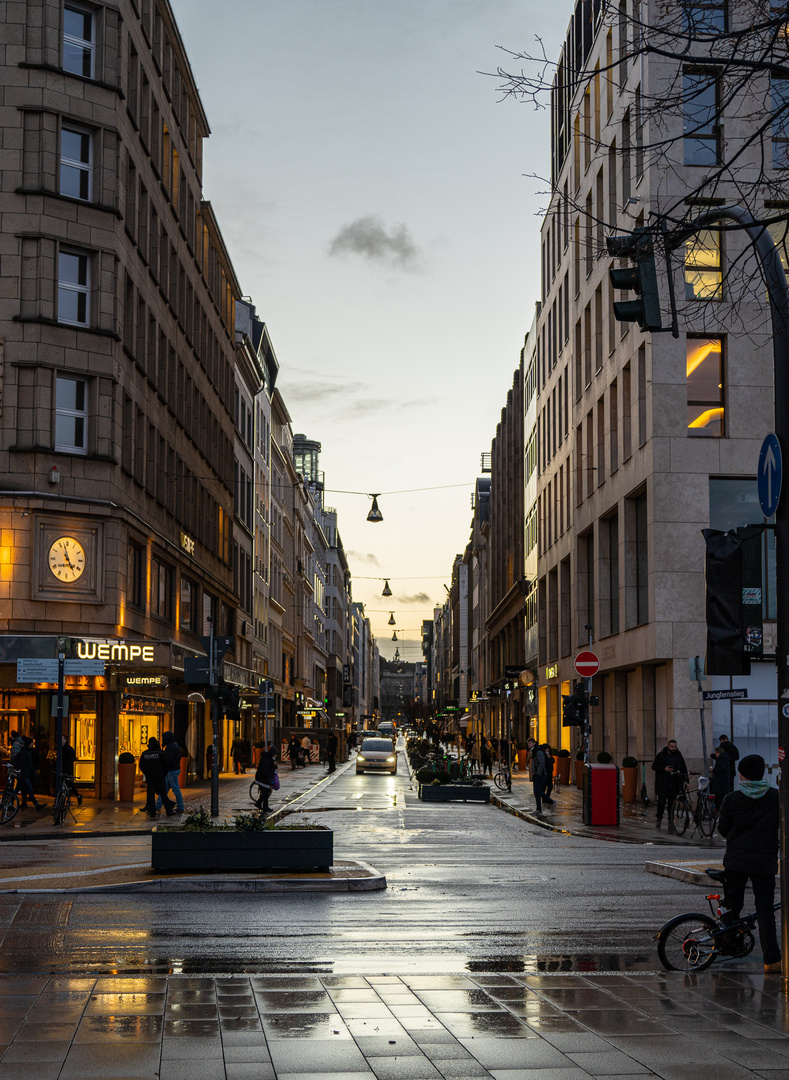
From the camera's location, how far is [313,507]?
436ft

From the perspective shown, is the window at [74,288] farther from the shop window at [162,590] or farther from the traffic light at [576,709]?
the traffic light at [576,709]

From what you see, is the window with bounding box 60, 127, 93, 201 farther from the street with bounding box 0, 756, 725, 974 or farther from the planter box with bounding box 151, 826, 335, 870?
the planter box with bounding box 151, 826, 335, 870

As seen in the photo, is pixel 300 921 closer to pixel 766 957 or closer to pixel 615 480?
pixel 766 957

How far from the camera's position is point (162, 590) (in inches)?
1741

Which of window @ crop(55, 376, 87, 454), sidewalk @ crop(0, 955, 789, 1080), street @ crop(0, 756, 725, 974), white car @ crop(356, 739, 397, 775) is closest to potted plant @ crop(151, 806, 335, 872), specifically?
street @ crop(0, 756, 725, 974)

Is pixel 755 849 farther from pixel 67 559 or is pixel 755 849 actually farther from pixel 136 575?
pixel 136 575

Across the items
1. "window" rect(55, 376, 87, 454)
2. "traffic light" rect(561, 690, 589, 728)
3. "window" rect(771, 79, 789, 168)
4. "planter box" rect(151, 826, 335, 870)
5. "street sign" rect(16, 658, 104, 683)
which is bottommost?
"planter box" rect(151, 826, 335, 870)

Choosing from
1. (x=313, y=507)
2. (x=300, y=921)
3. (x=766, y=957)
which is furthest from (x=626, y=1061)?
(x=313, y=507)

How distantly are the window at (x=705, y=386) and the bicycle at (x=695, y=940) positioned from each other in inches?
1081

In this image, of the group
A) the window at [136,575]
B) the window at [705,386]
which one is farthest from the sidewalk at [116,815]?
the window at [705,386]

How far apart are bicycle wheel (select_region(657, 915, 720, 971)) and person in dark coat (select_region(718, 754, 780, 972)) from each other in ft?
0.97

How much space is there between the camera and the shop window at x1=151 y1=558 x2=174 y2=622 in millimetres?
42219

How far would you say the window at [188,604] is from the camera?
48.9 metres

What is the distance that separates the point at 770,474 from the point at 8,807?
73.2 ft
